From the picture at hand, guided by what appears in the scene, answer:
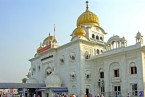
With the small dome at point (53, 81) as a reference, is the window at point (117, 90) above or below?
below

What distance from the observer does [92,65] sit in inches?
1459

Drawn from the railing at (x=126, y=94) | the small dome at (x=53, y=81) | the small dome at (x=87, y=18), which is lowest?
the railing at (x=126, y=94)

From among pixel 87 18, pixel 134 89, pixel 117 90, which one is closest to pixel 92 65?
pixel 117 90

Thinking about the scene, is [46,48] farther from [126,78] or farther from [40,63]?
[126,78]

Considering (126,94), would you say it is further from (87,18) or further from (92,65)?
(87,18)

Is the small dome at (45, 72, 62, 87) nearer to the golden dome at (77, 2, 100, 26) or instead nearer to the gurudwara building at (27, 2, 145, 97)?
the gurudwara building at (27, 2, 145, 97)

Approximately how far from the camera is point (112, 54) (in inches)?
1300

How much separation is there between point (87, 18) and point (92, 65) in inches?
349

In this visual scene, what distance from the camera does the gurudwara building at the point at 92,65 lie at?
30478 millimetres

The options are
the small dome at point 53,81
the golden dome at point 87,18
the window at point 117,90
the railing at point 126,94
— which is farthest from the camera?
the golden dome at point 87,18

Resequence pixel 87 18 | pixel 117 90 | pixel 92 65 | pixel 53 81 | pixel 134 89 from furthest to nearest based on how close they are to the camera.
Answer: pixel 87 18 → pixel 53 81 → pixel 92 65 → pixel 117 90 → pixel 134 89

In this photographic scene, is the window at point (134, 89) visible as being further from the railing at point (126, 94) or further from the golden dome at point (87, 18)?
the golden dome at point (87, 18)

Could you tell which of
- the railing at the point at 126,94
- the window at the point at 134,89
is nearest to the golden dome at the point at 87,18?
the railing at the point at 126,94

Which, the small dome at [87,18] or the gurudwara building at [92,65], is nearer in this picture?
the gurudwara building at [92,65]
